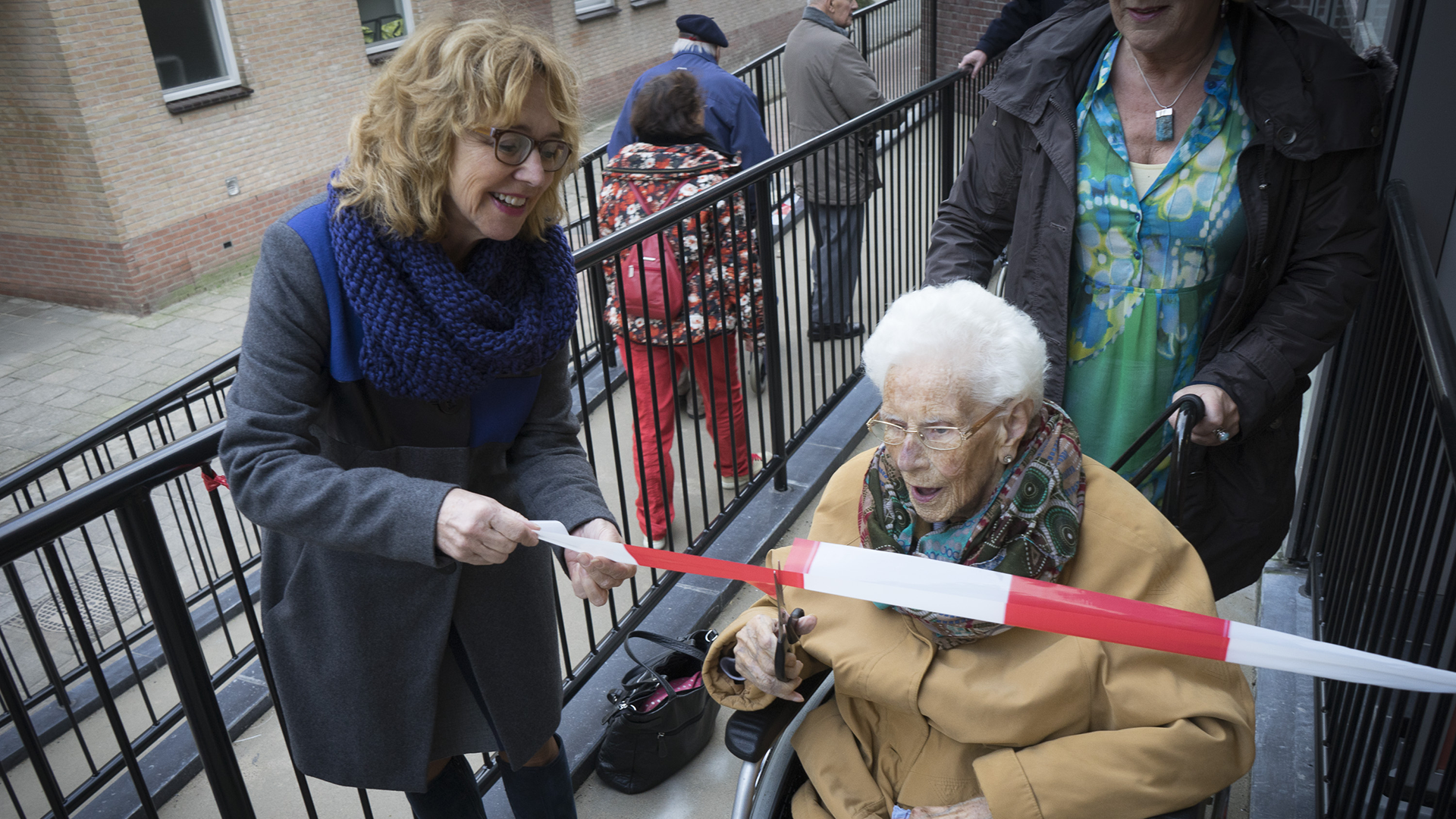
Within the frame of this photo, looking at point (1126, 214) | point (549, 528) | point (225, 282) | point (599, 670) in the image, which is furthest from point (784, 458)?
point (225, 282)

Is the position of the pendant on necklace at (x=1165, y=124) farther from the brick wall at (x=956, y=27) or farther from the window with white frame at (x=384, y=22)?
the window with white frame at (x=384, y=22)

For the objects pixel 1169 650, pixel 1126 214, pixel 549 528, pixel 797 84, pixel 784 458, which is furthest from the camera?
pixel 797 84

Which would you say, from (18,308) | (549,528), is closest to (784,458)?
(549,528)

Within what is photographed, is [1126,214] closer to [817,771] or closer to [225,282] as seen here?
[817,771]

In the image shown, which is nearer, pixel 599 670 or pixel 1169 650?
pixel 1169 650

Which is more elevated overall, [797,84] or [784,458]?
[797,84]

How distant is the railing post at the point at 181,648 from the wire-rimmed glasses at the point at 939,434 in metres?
1.19

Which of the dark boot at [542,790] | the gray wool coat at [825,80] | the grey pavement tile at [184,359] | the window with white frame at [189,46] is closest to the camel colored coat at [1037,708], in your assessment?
the dark boot at [542,790]

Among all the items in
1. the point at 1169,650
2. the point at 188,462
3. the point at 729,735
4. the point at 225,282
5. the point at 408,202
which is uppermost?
the point at 408,202

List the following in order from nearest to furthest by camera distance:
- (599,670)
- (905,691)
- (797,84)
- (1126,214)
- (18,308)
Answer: (905,691), (1126,214), (599,670), (797,84), (18,308)

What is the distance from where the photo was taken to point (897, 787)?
6.26 feet

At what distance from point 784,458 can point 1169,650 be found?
9.44 feet

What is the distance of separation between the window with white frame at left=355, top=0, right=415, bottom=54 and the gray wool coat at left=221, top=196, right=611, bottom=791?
42.8 feet

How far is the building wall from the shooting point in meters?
9.70
